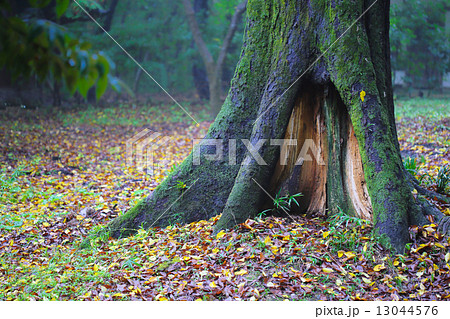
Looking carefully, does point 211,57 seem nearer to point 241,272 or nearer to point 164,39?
point 164,39

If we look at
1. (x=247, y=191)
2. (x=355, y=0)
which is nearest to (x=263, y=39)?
(x=355, y=0)

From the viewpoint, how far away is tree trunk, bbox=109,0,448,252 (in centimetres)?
331

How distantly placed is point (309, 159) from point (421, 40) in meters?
13.0

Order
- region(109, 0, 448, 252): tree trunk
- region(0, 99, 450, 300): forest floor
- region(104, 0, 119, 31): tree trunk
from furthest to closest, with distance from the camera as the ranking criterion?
region(104, 0, 119, 31): tree trunk < region(109, 0, 448, 252): tree trunk < region(0, 99, 450, 300): forest floor

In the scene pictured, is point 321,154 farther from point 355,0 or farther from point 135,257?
point 135,257

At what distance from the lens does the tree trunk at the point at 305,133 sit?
3.31m

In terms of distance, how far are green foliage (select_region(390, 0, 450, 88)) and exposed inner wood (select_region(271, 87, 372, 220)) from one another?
437 inches

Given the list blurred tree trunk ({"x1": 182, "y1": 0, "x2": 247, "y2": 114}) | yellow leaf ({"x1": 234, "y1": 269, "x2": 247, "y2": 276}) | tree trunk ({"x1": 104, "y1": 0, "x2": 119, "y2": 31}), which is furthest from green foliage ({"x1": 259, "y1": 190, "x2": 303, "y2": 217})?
blurred tree trunk ({"x1": 182, "y1": 0, "x2": 247, "y2": 114})

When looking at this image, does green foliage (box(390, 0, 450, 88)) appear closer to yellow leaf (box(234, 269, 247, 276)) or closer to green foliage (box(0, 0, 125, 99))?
yellow leaf (box(234, 269, 247, 276))

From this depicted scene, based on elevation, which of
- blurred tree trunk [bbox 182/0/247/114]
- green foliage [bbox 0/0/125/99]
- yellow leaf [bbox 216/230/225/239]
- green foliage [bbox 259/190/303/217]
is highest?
blurred tree trunk [bbox 182/0/247/114]

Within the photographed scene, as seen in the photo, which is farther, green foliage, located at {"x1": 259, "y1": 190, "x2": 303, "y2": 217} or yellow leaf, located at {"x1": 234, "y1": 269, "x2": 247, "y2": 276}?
green foliage, located at {"x1": 259, "y1": 190, "x2": 303, "y2": 217}

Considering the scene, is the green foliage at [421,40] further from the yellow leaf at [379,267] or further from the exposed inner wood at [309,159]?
the yellow leaf at [379,267]

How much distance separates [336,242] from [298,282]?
57cm

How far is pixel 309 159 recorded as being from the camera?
3875 millimetres
